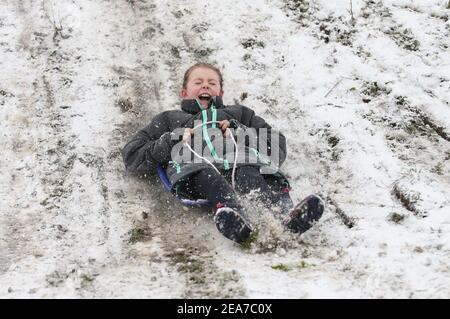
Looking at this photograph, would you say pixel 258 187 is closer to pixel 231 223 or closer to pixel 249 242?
pixel 249 242

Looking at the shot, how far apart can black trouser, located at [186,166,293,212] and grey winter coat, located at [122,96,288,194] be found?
9cm

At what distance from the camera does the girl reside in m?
3.93

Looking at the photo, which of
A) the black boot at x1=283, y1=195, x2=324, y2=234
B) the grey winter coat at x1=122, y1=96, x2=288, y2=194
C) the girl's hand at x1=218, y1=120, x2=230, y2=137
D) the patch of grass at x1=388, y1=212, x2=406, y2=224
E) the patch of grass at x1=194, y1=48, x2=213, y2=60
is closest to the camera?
the black boot at x1=283, y1=195, x2=324, y2=234

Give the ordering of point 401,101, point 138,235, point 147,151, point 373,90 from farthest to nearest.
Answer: point 373,90 < point 401,101 < point 147,151 < point 138,235

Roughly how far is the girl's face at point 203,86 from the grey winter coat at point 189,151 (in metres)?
0.09

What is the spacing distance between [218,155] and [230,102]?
4.62ft

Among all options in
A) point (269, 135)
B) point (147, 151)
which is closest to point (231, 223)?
point (147, 151)

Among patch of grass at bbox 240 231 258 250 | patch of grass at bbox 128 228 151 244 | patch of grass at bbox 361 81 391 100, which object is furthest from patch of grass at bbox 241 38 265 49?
patch of grass at bbox 240 231 258 250

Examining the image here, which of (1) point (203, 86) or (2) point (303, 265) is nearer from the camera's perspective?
(2) point (303, 265)

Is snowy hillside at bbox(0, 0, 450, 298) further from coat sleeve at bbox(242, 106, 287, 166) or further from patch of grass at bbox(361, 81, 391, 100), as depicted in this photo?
coat sleeve at bbox(242, 106, 287, 166)

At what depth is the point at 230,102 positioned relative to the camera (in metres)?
6.05

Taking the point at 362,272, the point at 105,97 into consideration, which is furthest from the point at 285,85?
the point at 362,272

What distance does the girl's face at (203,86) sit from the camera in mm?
5465

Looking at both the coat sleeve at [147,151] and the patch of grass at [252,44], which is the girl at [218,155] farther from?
the patch of grass at [252,44]
